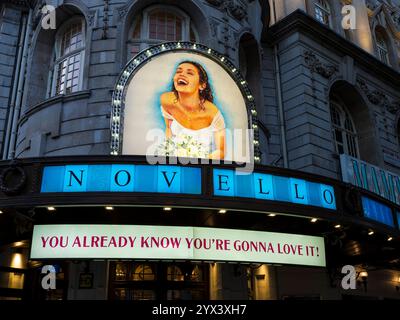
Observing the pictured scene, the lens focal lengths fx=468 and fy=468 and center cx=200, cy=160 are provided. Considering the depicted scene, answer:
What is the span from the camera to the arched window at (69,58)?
14.5 meters

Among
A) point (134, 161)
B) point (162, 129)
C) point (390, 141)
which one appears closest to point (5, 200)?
point (134, 161)

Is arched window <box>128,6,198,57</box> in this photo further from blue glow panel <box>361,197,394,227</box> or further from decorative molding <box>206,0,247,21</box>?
blue glow panel <box>361,197,394,227</box>

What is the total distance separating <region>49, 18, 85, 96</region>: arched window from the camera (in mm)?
14492

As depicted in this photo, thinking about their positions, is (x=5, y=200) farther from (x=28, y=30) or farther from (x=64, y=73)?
(x=28, y=30)

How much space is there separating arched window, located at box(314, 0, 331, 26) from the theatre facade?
20.9 inches

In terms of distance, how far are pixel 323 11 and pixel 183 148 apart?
1308cm

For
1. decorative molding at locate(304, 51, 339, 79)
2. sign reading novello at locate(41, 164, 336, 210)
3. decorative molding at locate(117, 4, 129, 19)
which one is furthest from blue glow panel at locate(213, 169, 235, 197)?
decorative molding at locate(304, 51, 339, 79)

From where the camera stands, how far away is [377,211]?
1155cm

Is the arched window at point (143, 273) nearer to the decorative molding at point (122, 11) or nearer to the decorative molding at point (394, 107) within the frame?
the decorative molding at point (122, 11)

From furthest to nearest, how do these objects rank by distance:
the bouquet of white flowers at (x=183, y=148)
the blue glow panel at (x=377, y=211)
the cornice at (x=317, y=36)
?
the cornice at (x=317, y=36) → the bouquet of white flowers at (x=183, y=148) → the blue glow panel at (x=377, y=211)

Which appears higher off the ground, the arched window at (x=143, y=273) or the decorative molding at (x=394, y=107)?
the decorative molding at (x=394, y=107)

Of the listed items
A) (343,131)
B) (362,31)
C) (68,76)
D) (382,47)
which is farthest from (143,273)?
(382,47)

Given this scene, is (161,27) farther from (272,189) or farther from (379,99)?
(379,99)

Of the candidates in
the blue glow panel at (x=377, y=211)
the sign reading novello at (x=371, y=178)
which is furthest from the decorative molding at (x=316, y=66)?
the blue glow panel at (x=377, y=211)
